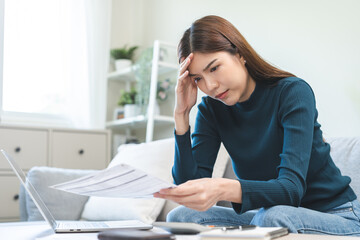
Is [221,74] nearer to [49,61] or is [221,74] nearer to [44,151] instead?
[44,151]

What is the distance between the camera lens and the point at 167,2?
11.1ft

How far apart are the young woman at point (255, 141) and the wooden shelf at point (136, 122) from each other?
1.64 m

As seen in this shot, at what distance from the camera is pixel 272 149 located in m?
1.23

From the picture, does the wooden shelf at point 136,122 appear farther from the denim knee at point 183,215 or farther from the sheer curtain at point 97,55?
the denim knee at point 183,215

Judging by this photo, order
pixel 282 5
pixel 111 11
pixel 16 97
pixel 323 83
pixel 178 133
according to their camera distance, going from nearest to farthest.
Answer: pixel 178 133 → pixel 323 83 → pixel 282 5 → pixel 16 97 → pixel 111 11

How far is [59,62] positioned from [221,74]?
2445mm

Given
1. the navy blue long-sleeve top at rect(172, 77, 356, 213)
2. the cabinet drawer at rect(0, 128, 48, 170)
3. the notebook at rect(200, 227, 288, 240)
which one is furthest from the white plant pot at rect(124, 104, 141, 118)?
the notebook at rect(200, 227, 288, 240)

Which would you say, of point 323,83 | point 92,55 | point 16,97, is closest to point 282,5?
point 323,83

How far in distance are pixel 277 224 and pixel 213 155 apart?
55 centimetres

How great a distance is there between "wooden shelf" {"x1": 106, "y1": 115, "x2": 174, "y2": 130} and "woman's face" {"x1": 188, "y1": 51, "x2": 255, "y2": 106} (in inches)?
71.0

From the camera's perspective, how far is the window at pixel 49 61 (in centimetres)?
330

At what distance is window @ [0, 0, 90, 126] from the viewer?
330 centimetres

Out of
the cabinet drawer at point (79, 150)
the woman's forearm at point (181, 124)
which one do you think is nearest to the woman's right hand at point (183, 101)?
the woman's forearm at point (181, 124)

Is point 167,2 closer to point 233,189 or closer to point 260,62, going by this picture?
point 260,62
